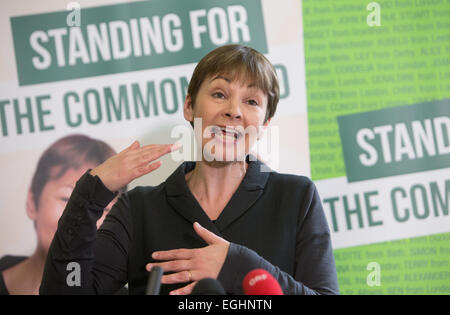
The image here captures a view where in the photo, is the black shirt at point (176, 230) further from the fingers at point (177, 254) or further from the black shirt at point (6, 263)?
the black shirt at point (6, 263)

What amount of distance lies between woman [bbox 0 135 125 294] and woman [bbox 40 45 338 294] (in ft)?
2.25

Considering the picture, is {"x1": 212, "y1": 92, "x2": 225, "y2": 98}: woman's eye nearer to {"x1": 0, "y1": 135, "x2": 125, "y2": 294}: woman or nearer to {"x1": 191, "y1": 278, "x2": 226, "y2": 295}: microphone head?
{"x1": 191, "y1": 278, "x2": 226, "y2": 295}: microphone head

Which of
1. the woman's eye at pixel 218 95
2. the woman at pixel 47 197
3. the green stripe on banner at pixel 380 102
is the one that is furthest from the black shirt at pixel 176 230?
the green stripe on banner at pixel 380 102

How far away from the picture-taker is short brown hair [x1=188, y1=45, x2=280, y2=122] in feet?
4.32

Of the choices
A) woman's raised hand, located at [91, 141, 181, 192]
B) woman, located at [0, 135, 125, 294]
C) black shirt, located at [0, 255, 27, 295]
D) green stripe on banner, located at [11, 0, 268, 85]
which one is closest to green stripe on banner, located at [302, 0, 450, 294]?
green stripe on banner, located at [11, 0, 268, 85]

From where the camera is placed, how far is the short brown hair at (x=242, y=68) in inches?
51.8

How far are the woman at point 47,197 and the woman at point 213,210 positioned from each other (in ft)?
2.25

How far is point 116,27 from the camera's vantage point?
6.81 feet

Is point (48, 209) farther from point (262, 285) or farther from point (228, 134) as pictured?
point (262, 285)

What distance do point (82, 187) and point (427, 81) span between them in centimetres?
160

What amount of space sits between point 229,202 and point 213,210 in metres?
0.06

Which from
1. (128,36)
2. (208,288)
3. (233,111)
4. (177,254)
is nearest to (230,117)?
(233,111)
